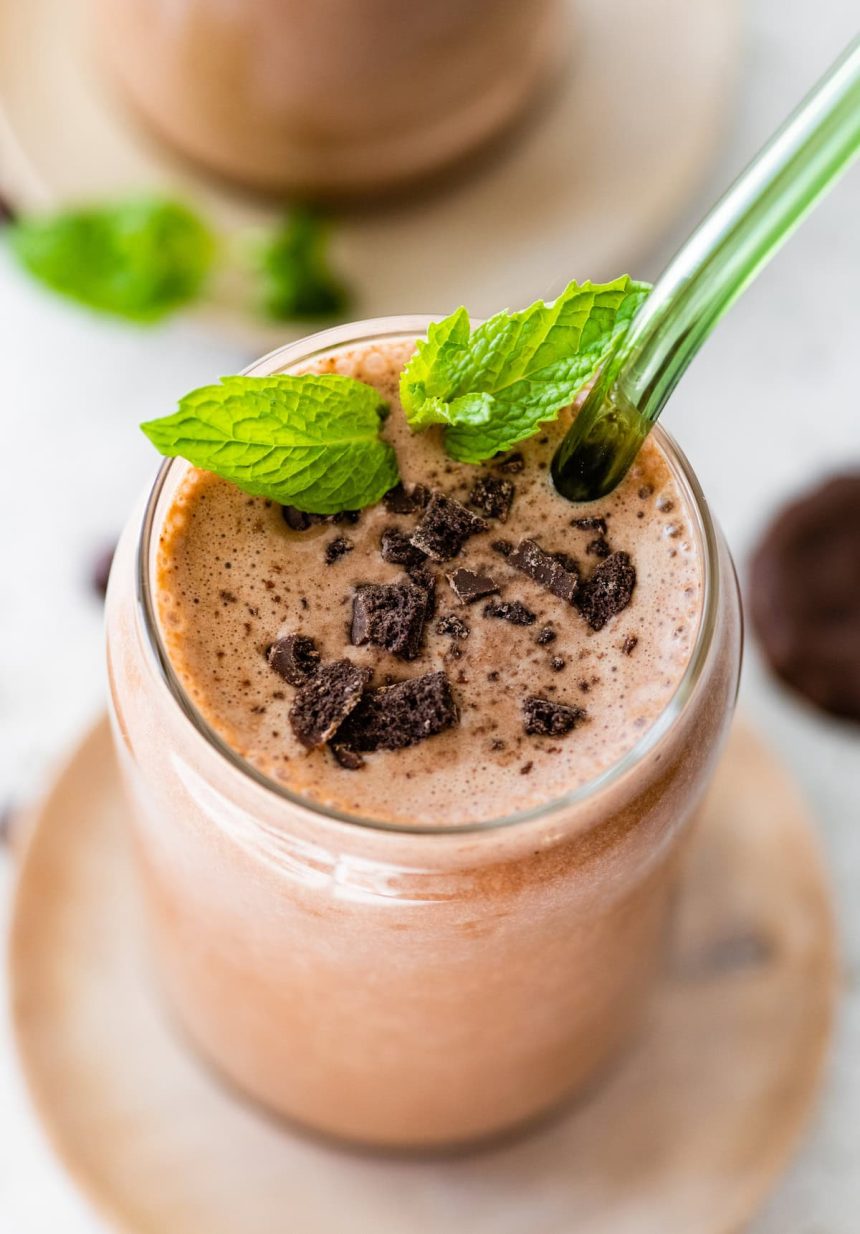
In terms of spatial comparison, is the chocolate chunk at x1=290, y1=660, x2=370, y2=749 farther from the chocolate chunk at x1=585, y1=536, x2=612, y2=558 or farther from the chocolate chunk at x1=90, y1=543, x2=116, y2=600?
the chocolate chunk at x1=90, y1=543, x2=116, y2=600

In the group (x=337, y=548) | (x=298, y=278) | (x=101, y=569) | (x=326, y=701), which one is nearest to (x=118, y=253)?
(x=298, y=278)

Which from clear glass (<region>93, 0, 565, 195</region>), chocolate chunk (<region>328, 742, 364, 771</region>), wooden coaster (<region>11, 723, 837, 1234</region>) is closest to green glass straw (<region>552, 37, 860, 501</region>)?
chocolate chunk (<region>328, 742, 364, 771</region>)

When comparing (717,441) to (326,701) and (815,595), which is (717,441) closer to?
(815,595)

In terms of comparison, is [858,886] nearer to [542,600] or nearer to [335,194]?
[542,600]

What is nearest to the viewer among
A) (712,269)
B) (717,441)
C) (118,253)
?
(712,269)

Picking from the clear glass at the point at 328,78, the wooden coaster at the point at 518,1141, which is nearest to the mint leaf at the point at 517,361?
the wooden coaster at the point at 518,1141

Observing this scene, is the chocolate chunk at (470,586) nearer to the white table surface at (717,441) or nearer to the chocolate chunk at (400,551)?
the chocolate chunk at (400,551)
